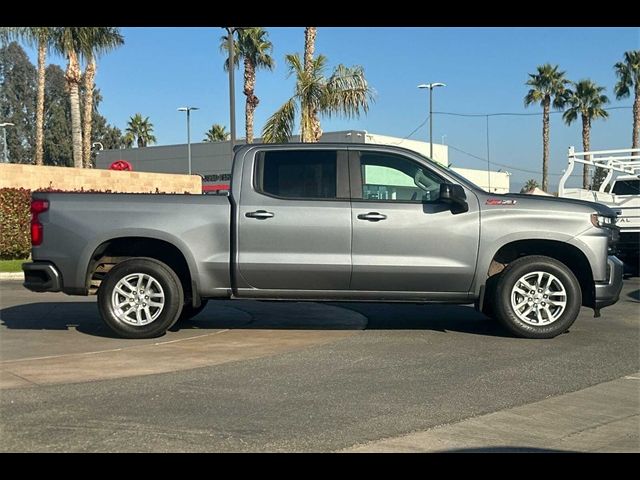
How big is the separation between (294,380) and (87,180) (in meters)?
20.5

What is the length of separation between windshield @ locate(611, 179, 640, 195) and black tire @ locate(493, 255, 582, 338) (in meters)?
9.53

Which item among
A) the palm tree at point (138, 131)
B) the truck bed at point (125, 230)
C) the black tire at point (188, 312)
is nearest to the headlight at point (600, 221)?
the truck bed at point (125, 230)

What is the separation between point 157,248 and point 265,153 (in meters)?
1.60

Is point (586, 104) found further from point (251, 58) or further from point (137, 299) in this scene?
point (137, 299)

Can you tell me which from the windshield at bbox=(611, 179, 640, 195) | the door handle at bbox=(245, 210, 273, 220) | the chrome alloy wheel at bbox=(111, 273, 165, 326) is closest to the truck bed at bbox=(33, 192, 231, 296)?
the door handle at bbox=(245, 210, 273, 220)

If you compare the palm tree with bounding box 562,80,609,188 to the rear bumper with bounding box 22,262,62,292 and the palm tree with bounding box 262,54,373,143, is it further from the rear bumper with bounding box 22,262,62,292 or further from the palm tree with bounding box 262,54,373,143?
the rear bumper with bounding box 22,262,62,292

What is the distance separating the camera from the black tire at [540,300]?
7473 millimetres

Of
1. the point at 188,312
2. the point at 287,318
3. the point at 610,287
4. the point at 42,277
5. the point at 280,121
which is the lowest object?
the point at 287,318

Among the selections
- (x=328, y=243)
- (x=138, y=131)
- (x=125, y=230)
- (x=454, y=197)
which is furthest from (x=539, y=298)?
(x=138, y=131)

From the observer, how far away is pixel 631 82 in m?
44.1

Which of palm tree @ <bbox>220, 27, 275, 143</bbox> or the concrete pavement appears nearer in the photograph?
the concrete pavement

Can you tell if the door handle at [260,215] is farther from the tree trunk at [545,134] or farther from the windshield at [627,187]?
the tree trunk at [545,134]

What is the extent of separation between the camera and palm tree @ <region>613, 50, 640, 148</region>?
43.1 metres

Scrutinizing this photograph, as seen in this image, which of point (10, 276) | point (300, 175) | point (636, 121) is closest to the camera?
point (300, 175)
